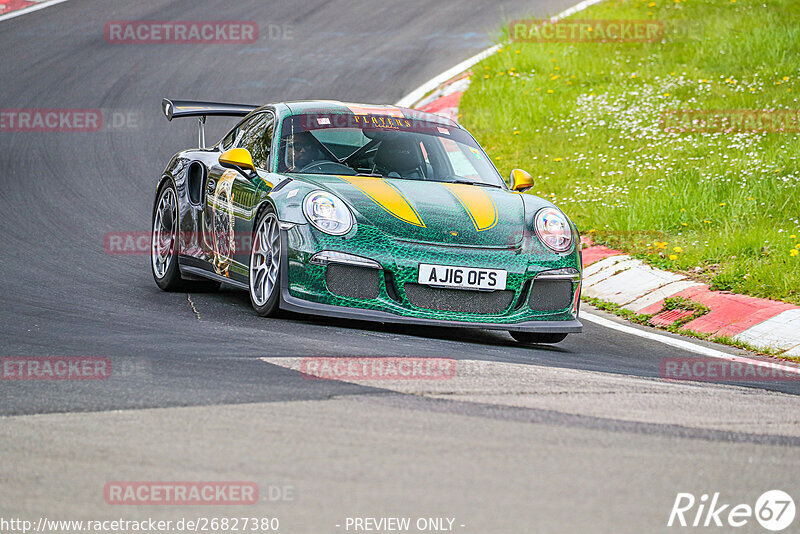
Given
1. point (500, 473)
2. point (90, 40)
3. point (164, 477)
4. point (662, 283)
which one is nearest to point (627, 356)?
point (662, 283)

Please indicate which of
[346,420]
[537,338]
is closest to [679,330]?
[537,338]

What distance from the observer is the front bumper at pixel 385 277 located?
21.6ft

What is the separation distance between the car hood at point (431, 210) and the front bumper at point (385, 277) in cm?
8

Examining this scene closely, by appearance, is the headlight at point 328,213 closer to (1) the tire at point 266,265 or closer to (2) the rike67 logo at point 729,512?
(1) the tire at point 266,265

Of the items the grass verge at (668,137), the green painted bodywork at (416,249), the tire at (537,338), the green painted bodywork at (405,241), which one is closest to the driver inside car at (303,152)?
the green painted bodywork at (405,241)

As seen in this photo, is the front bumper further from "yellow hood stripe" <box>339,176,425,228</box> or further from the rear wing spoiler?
the rear wing spoiler

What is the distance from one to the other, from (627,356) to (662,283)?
228 cm

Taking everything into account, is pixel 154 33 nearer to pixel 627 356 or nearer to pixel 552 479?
pixel 627 356

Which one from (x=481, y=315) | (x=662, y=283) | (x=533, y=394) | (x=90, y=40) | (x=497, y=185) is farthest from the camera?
(x=90, y=40)

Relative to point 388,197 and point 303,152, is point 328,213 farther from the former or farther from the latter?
point 303,152

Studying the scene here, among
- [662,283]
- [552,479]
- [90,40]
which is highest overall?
[90,40]

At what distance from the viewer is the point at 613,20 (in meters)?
18.6

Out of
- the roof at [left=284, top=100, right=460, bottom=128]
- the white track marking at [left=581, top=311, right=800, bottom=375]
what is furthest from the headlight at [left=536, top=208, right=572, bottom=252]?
the roof at [left=284, top=100, right=460, bottom=128]

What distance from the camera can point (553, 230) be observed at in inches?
281
